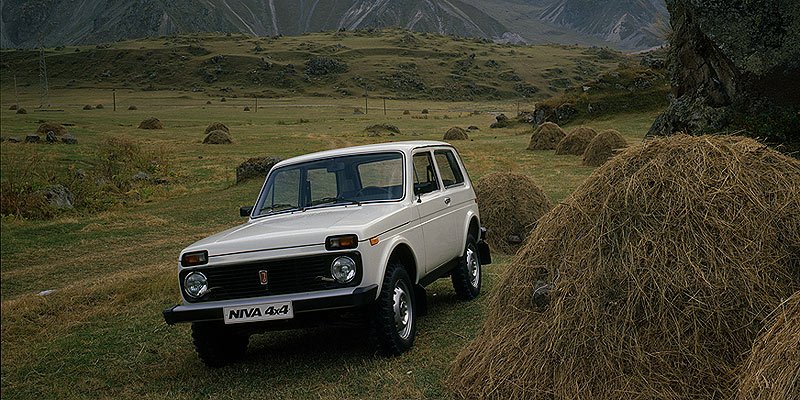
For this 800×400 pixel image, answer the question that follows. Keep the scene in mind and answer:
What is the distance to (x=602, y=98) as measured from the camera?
1943 inches

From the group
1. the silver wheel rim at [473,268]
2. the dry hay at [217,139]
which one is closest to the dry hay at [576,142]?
the dry hay at [217,139]

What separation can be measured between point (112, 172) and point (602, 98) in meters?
33.3

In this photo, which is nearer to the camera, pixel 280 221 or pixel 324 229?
pixel 324 229

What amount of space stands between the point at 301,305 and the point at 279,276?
14.9 inches

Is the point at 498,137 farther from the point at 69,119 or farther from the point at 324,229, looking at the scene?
the point at 324,229

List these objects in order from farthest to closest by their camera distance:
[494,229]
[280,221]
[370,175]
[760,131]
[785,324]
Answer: [494,229], [760,131], [370,175], [280,221], [785,324]

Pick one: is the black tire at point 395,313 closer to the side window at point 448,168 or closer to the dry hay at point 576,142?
the side window at point 448,168

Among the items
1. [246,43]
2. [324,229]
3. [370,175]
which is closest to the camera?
[324,229]

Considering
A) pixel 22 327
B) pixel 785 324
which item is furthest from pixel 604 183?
pixel 22 327

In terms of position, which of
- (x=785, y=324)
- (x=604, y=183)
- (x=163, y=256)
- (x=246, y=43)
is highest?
(x=246, y=43)

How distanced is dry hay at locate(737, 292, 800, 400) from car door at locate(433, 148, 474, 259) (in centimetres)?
463

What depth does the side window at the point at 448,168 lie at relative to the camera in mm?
9562

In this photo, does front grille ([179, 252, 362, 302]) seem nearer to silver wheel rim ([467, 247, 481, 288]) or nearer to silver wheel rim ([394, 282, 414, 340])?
silver wheel rim ([394, 282, 414, 340])

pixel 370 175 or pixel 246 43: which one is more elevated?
pixel 246 43
